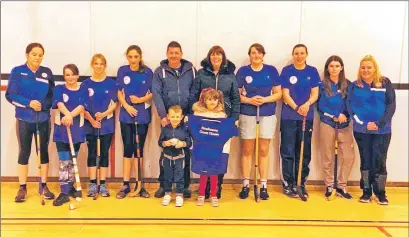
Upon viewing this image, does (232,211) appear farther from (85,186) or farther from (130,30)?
(130,30)

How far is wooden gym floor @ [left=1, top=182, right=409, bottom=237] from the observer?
3.93 metres

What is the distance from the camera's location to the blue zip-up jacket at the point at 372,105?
4.73 meters

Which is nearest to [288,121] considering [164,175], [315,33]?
[315,33]

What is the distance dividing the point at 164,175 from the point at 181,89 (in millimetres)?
905

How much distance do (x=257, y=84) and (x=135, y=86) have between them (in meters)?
1.30

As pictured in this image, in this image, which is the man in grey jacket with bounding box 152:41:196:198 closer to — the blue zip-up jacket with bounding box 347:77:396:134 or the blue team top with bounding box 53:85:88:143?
the blue team top with bounding box 53:85:88:143

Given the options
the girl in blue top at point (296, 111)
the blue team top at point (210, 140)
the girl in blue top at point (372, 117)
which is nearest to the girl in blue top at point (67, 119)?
the blue team top at point (210, 140)

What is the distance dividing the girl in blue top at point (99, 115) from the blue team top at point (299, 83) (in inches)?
73.7

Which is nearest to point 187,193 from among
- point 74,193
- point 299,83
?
point 74,193

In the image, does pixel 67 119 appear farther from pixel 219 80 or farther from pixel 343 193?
pixel 343 193

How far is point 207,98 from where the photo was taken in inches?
178

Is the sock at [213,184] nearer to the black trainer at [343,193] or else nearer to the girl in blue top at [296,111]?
the girl in blue top at [296,111]

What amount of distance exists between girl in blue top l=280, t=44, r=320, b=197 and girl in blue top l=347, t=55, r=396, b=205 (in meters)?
0.44

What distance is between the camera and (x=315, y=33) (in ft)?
17.1
